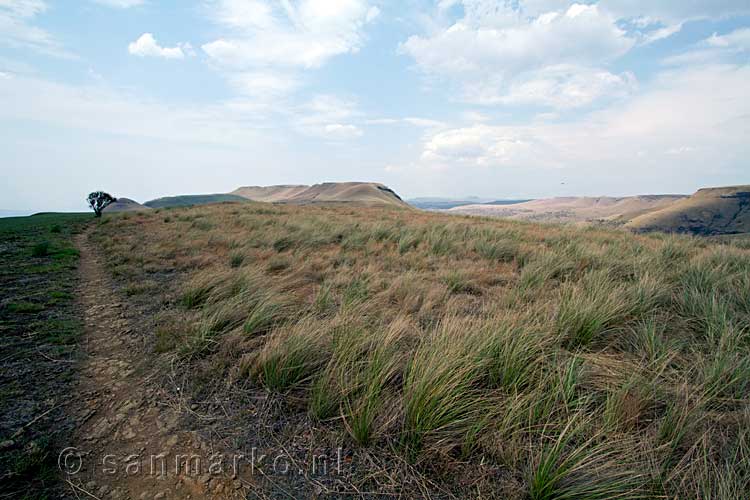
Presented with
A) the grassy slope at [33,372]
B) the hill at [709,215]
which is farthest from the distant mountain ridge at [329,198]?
the grassy slope at [33,372]

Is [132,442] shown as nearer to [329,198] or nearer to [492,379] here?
[492,379]

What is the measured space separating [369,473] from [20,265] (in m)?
9.58

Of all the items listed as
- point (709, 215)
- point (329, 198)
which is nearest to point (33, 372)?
point (329, 198)

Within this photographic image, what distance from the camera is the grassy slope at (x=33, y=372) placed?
6.13ft

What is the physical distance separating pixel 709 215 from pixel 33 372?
18872 cm

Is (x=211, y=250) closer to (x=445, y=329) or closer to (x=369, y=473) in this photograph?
(x=445, y=329)

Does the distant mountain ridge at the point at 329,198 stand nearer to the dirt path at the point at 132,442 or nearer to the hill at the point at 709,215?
the hill at the point at 709,215

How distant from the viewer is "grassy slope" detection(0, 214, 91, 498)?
6.13 ft

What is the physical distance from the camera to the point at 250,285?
4.99 metres

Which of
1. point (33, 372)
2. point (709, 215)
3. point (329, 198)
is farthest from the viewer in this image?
point (329, 198)

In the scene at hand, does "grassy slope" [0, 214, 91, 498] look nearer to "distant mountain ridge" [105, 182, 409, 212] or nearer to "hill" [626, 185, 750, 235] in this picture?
"distant mountain ridge" [105, 182, 409, 212]

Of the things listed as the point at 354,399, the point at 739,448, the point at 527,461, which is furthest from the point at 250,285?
the point at 739,448

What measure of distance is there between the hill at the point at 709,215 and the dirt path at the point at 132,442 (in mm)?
130906

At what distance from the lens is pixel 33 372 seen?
114 inches
